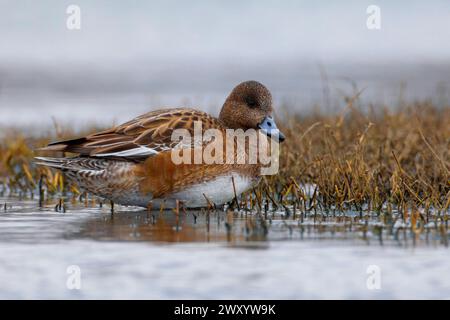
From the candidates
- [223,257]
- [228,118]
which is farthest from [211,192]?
[223,257]

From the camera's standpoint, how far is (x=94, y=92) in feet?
50.5

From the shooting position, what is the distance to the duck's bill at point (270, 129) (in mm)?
7084

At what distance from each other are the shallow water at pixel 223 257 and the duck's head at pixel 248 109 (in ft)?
3.67

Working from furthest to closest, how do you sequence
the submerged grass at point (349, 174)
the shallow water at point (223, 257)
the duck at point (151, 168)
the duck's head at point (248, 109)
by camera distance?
the duck's head at point (248, 109) → the duck at point (151, 168) → the submerged grass at point (349, 174) → the shallow water at point (223, 257)

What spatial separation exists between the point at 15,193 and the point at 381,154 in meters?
2.89

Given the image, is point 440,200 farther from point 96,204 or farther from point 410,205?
point 96,204

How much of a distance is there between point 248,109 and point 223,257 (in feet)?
8.14

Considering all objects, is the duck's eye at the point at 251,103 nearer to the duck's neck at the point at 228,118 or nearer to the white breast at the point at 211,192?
the duck's neck at the point at 228,118

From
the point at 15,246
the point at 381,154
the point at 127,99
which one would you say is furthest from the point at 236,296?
the point at 127,99

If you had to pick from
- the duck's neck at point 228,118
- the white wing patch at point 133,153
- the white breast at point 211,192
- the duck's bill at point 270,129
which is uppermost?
the duck's neck at point 228,118

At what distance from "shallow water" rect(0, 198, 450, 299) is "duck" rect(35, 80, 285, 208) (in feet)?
1.09

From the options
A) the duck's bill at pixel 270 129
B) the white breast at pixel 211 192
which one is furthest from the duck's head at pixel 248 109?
the white breast at pixel 211 192

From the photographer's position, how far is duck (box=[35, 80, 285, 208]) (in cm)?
664

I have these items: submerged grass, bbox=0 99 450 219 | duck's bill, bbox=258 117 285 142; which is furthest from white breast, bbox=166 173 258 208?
duck's bill, bbox=258 117 285 142
